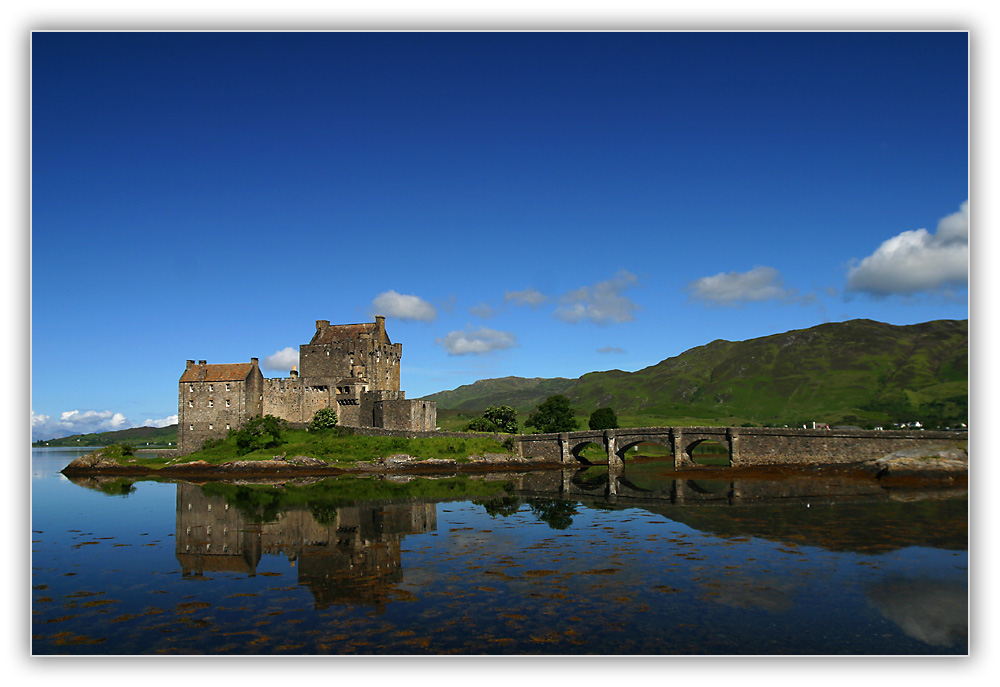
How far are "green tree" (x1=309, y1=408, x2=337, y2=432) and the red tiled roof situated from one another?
11.1 meters

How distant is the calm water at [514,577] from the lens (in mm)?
15734

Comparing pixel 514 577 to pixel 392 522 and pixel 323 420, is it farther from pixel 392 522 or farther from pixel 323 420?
pixel 323 420

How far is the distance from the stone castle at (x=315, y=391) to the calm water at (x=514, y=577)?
1524 inches

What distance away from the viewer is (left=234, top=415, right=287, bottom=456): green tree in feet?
244

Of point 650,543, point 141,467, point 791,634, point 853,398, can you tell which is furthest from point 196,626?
point 853,398

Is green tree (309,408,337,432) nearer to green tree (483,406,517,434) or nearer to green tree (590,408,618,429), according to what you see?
green tree (483,406,517,434)

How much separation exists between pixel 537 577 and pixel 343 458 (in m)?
53.2

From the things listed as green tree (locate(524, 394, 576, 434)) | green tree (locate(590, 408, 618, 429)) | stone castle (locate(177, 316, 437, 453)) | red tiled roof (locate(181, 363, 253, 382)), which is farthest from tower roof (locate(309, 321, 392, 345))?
green tree (locate(590, 408, 618, 429))

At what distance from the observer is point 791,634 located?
15.7m

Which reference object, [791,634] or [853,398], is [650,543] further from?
[853,398]

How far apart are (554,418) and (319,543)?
7069cm

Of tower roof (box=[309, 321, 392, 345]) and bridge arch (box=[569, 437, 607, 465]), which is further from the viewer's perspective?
tower roof (box=[309, 321, 392, 345])

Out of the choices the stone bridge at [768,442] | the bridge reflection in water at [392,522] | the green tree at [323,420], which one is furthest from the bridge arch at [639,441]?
the green tree at [323,420]

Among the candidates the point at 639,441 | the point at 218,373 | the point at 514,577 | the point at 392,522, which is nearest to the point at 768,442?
the point at 639,441
